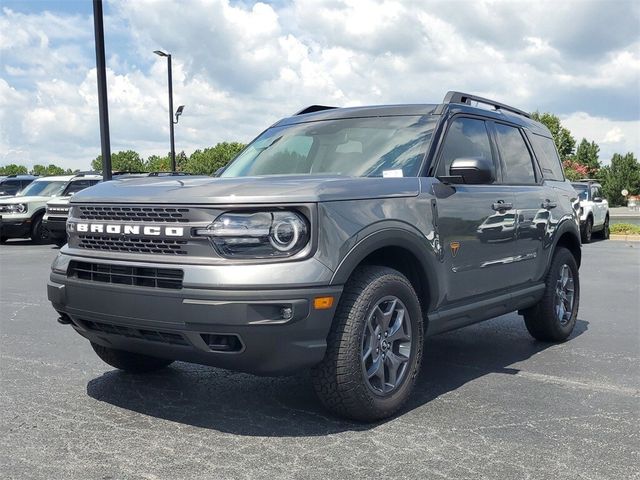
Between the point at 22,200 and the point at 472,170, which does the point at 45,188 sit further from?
the point at 472,170

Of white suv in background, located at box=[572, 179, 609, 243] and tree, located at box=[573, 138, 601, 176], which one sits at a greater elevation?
tree, located at box=[573, 138, 601, 176]

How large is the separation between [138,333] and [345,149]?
1.93 metres

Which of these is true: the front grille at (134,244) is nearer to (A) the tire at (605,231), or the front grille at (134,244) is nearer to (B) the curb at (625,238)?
(B) the curb at (625,238)

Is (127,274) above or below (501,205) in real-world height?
below

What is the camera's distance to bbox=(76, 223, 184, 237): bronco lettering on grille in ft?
11.9

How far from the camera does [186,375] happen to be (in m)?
4.95

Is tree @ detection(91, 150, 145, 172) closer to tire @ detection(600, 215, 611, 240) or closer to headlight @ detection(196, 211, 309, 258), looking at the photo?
tire @ detection(600, 215, 611, 240)

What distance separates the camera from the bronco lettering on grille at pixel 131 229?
3.63m

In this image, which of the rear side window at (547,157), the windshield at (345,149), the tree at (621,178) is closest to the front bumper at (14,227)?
the windshield at (345,149)

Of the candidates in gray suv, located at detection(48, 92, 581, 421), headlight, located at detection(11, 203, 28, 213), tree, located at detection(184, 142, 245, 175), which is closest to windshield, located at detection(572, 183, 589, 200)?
headlight, located at detection(11, 203, 28, 213)

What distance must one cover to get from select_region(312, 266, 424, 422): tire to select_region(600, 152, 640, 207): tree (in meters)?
51.8

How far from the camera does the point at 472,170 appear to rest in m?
4.45

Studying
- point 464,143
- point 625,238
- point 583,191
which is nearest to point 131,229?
point 464,143

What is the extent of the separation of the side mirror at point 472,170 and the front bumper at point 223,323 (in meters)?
1.32
